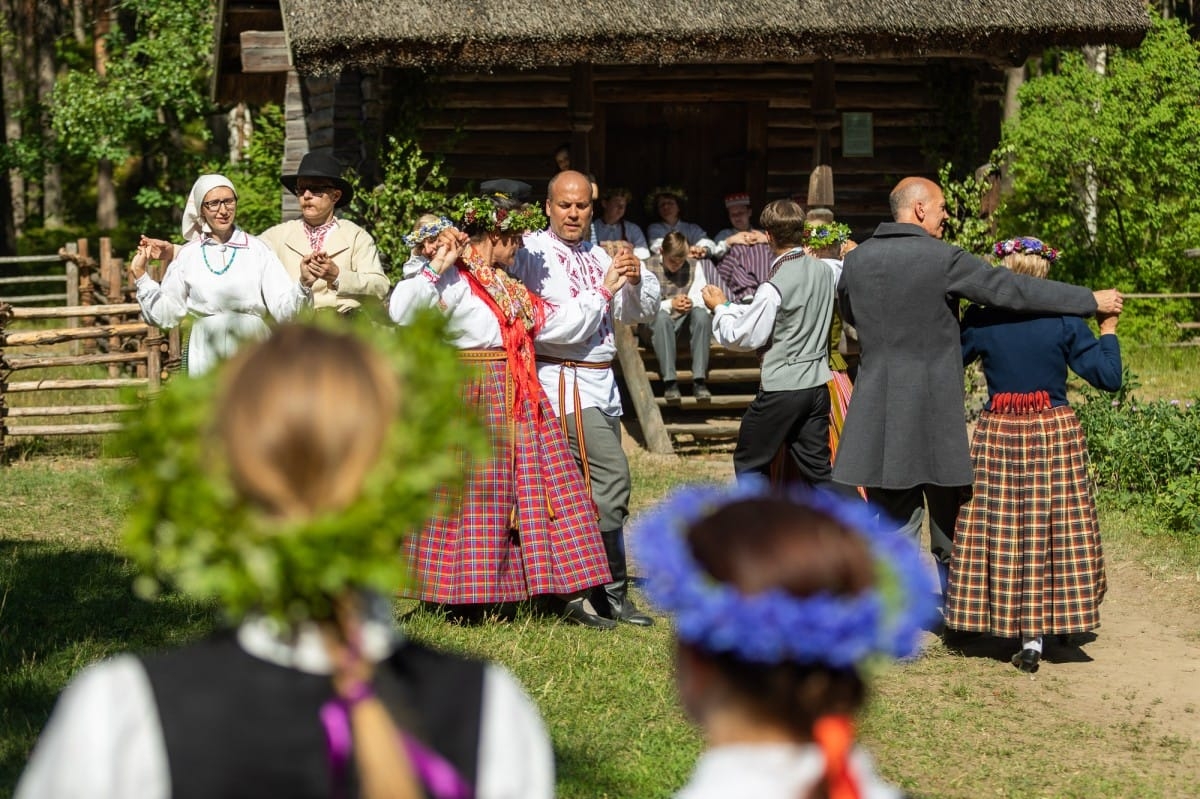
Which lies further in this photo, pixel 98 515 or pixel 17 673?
Answer: pixel 98 515

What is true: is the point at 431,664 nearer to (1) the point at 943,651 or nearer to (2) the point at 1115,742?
(2) the point at 1115,742

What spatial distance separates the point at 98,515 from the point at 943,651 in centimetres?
490

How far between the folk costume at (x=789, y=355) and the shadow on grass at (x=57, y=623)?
2572 mm

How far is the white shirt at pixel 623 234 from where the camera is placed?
12.5 meters

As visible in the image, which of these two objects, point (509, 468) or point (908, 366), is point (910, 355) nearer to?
point (908, 366)

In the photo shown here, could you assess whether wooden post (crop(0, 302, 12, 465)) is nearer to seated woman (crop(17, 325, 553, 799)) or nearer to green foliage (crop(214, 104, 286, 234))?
green foliage (crop(214, 104, 286, 234))

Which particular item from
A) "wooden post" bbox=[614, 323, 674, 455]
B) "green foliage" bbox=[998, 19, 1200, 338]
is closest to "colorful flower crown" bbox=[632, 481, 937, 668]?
"wooden post" bbox=[614, 323, 674, 455]

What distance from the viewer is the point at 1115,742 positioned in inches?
208

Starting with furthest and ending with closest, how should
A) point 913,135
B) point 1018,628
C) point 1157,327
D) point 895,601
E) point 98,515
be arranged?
1. point 1157,327
2. point 913,135
3. point 98,515
4. point 1018,628
5. point 895,601

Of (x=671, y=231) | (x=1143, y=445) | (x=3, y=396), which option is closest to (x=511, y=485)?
(x=1143, y=445)

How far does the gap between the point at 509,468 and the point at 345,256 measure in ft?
5.20

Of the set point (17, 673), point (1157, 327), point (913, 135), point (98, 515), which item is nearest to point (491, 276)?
point (17, 673)

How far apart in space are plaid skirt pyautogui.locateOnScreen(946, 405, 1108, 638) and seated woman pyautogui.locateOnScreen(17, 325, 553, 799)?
449 cm

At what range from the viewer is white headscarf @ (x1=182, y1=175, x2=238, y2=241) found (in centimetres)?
Result: 655
